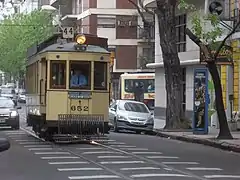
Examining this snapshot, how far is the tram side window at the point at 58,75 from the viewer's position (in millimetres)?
20719

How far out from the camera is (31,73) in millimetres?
24672

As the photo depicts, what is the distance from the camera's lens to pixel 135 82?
48812mm

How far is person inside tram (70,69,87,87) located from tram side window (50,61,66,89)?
1.04 feet

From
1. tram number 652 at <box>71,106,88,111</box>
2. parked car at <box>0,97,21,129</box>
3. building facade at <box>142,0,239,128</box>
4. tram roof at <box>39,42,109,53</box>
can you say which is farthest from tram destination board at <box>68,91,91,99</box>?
building facade at <box>142,0,239,128</box>

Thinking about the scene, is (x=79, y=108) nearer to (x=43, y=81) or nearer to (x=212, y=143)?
(x=43, y=81)

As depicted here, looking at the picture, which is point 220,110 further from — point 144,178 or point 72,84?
point 144,178

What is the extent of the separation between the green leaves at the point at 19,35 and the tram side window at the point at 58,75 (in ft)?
166

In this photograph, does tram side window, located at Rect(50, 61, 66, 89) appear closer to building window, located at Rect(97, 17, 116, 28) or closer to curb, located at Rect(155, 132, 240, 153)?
curb, located at Rect(155, 132, 240, 153)

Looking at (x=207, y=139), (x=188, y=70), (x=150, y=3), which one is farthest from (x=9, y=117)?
(x=150, y=3)

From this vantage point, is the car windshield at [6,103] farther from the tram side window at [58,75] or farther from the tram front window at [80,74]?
the tram front window at [80,74]

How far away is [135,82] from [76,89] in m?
28.2

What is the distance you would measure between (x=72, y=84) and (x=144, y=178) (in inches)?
338

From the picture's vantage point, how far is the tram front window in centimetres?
2081

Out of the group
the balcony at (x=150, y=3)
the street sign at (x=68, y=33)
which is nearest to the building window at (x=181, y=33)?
the balcony at (x=150, y=3)
